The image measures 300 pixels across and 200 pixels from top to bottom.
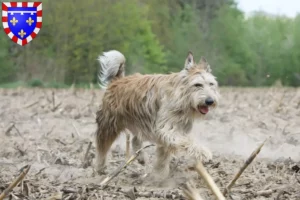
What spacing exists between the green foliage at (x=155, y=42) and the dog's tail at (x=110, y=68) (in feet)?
73.5

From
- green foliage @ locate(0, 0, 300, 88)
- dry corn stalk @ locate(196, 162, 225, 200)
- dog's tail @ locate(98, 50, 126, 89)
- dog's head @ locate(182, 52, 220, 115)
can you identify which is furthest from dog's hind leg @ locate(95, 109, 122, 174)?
green foliage @ locate(0, 0, 300, 88)

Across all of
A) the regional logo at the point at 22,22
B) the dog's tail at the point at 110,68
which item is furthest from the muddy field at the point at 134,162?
the regional logo at the point at 22,22

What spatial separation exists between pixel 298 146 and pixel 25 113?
22.8 ft

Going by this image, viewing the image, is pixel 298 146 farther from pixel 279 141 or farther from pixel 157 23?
pixel 157 23

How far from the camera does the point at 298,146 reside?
11422 millimetres

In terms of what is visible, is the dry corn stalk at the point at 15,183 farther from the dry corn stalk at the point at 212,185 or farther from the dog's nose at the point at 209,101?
the dog's nose at the point at 209,101

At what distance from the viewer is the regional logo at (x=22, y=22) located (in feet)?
30.9

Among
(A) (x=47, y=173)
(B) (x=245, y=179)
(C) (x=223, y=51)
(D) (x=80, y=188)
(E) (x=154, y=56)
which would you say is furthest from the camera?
(C) (x=223, y=51)

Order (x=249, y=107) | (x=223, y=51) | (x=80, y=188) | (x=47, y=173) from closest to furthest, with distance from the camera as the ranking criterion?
(x=80, y=188), (x=47, y=173), (x=249, y=107), (x=223, y=51)

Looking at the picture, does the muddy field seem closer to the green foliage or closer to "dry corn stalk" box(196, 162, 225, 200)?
"dry corn stalk" box(196, 162, 225, 200)

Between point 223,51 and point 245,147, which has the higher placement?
point 245,147

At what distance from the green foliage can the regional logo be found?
22747 millimetres

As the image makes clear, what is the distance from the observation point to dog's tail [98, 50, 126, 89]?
9.66m

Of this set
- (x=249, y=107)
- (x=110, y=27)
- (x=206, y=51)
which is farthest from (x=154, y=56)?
(x=249, y=107)
